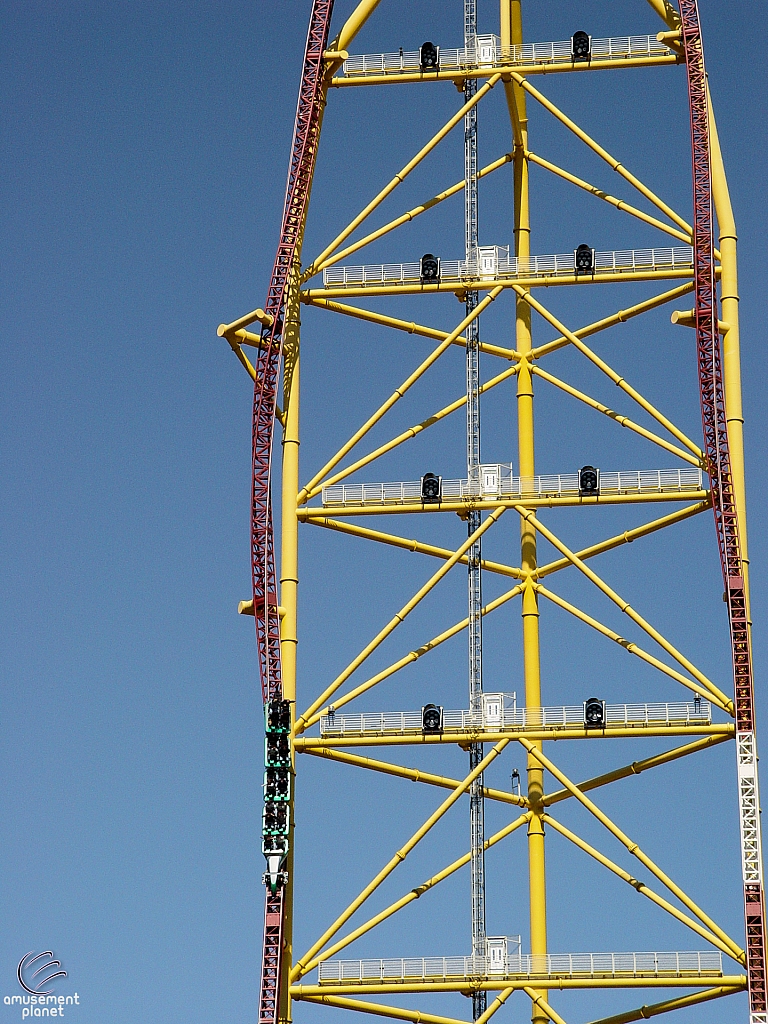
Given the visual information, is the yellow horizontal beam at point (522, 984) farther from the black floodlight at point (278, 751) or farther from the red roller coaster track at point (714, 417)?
the black floodlight at point (278, 751)

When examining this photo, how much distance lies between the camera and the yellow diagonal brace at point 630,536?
7750 centimetres

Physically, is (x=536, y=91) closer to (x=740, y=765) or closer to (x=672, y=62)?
(x=672, y=62)

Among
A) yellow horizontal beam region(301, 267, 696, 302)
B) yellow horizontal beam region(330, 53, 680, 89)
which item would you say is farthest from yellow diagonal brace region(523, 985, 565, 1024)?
yellow horizontal beam region(330, 53, 680, 89)

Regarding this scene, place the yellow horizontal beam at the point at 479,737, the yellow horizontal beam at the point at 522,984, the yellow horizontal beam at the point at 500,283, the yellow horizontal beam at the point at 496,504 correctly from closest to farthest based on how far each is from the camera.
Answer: the yellow horizontal beam at the point at 522,984 → the yellow horizontal beam at the point at 479,737 → the yellow horizontal beam at the point at 496,504 → the yellow horizontal beam at the point at 500,283

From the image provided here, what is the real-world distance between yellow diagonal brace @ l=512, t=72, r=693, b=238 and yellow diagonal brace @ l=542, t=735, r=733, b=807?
1388 centimetres

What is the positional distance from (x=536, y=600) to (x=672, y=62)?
15.4m

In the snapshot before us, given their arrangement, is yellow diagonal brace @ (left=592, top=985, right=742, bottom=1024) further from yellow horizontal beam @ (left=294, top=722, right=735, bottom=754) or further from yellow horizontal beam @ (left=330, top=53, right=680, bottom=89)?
yellow horizontal beam @ (left=330, top=53, right=680, bottom=89)

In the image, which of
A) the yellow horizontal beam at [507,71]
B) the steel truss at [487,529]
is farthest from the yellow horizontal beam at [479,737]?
the yellow horizontal beam at [507,71]

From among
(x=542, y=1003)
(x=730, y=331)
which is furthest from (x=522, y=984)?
(x=730, y=331)

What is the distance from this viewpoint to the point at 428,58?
266 ft

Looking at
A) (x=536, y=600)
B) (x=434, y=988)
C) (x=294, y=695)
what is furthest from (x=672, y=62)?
(x=434, y=988)

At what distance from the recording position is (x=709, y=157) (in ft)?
262

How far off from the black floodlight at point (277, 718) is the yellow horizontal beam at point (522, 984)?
6642 mm

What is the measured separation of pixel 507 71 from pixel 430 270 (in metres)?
6.05
